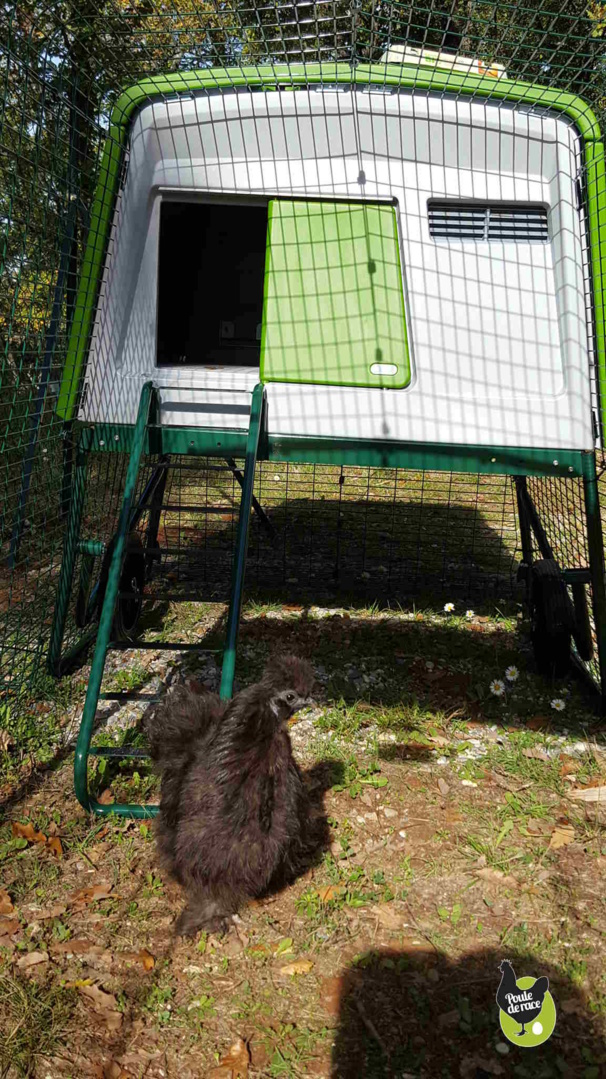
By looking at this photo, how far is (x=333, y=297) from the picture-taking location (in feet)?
12.4

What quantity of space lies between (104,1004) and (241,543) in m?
1.72

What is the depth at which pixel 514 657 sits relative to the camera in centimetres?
444

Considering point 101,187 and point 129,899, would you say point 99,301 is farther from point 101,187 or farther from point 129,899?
point 129,899

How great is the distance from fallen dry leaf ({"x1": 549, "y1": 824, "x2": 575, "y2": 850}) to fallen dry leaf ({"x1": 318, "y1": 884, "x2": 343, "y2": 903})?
86 centimetres

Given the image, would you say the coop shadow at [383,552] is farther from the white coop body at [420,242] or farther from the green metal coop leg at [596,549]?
the green metal coop leg at [596,549]

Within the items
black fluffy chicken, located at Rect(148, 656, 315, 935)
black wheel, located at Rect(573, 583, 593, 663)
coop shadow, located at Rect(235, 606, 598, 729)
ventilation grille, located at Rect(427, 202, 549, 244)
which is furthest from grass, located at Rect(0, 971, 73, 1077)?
ventilation grille, located at Rect(427, 202, 549, 244)

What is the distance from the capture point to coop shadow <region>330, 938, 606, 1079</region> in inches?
79.8

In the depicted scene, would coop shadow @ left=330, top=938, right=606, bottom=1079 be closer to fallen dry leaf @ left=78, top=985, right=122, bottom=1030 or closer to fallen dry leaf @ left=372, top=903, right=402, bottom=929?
fallen dry leaf @ left=372, top=903, right=402, bottom=929

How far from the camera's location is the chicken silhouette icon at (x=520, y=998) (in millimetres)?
2135

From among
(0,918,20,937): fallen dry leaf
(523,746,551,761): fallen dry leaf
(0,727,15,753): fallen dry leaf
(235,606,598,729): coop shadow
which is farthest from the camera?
(235,606,598,729): coop shadow

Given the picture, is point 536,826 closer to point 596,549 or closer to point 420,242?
point 596,549

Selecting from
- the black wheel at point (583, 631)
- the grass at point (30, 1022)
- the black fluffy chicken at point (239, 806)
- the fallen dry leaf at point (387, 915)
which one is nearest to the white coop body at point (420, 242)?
the black wheel at point (583, 631)

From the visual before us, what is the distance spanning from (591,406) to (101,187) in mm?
2619

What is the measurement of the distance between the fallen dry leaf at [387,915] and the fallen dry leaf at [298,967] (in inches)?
11.8
